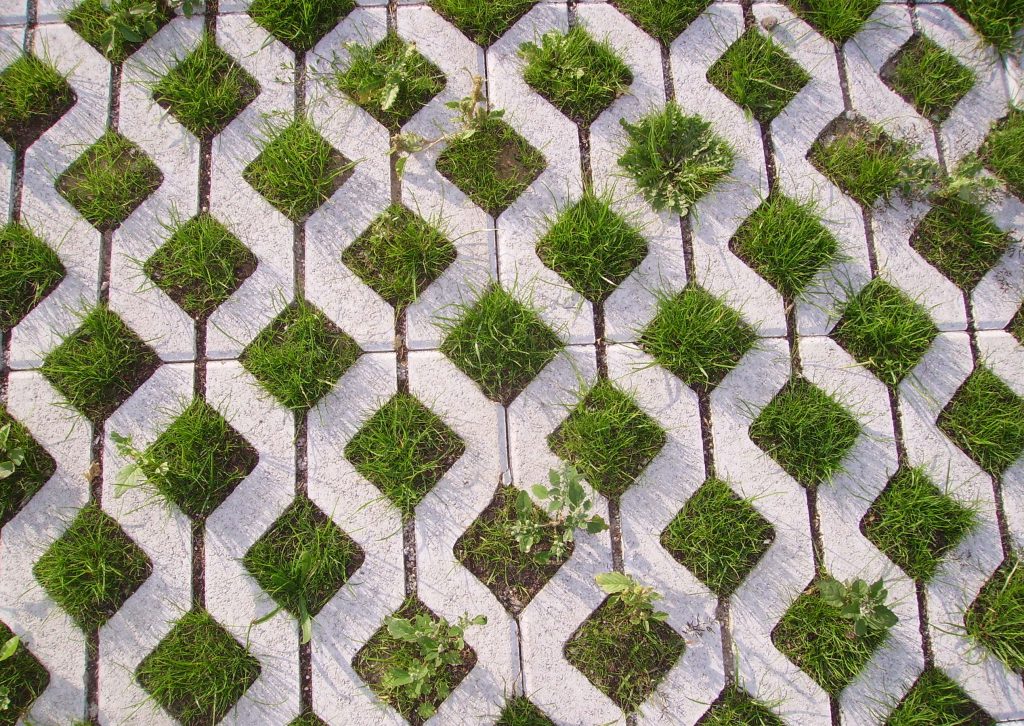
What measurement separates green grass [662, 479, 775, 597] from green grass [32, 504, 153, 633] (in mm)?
1636

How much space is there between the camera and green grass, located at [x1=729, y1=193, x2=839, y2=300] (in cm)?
244

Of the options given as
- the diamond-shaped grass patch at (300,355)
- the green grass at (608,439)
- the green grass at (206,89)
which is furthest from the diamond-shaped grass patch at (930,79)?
the green grass at (206,89)

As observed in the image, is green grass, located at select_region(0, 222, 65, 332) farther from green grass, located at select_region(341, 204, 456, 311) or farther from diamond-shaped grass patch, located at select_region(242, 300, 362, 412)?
green grass, located at select_region(341, 204, 456, 311)

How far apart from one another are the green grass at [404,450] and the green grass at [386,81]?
96cm

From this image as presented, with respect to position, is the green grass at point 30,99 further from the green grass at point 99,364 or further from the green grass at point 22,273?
the green grass at point 99,364

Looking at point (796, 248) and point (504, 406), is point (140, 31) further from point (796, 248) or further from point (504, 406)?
point (796, 248)

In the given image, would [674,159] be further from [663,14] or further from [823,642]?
[823,642]

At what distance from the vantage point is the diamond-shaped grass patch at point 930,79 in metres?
2.60

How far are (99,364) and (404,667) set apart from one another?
1.32m

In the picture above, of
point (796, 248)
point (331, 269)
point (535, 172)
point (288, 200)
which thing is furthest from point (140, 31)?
point (796, 248)

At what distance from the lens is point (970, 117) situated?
2.61m

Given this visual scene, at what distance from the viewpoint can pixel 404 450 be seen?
2.31 metres

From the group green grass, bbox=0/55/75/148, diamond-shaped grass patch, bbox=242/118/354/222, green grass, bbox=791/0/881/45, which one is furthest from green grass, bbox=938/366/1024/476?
green grass, bbox=0/55/75/148

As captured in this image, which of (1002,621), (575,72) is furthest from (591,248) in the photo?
(1002,621)
